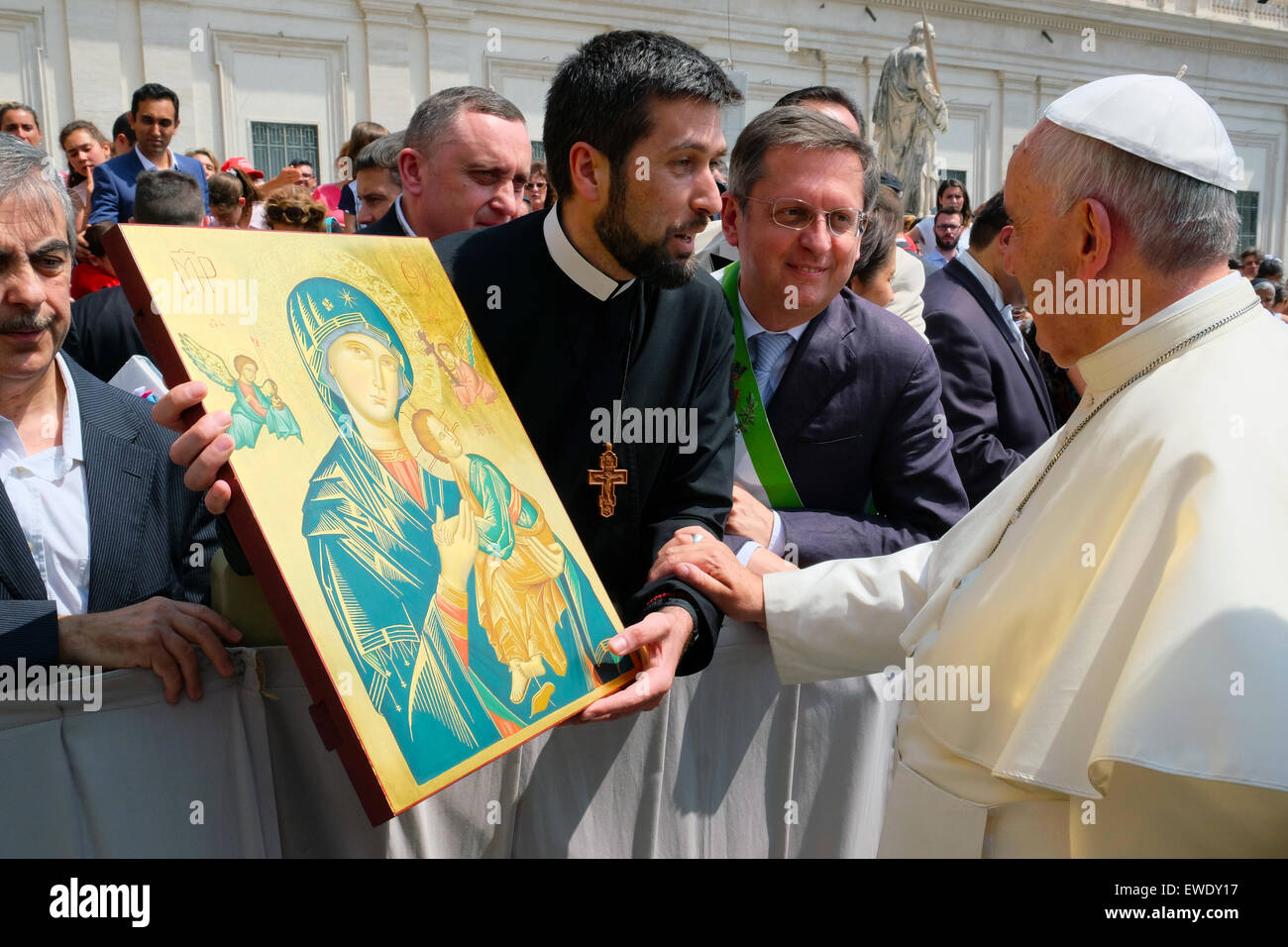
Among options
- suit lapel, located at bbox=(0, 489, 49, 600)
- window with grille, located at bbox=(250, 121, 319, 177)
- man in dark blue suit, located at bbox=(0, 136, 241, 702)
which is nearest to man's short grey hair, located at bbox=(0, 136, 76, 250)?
man in dark blue suit, located at bbox=(0, 136, 241, 702)

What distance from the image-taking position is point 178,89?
21.7 m

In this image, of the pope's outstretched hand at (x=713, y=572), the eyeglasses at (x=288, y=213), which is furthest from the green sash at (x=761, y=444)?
the eyeglasses at (x=288, y=213)

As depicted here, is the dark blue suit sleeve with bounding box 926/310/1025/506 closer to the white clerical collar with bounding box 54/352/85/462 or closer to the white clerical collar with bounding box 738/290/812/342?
the white clerical collar with bounding box 738/290/812/342

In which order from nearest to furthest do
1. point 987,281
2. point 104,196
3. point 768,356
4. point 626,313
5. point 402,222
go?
point 626,313
point 768,356
point 402,222
point 987,281
point 104,196

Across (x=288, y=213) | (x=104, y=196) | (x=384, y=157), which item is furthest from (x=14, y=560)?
(x=104, y=196)

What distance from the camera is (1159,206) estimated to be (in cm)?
194

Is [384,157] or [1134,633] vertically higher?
[384,157]

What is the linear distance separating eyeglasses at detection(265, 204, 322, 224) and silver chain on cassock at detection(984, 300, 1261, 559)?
4801 millimetres

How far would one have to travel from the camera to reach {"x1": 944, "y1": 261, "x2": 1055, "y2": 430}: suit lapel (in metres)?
4.20

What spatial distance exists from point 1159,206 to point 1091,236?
0.40ft

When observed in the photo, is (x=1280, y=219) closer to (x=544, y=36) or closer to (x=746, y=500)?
(x=544, y=36)

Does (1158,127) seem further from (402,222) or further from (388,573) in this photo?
(402,222)

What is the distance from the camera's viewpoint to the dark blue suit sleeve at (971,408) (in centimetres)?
392
